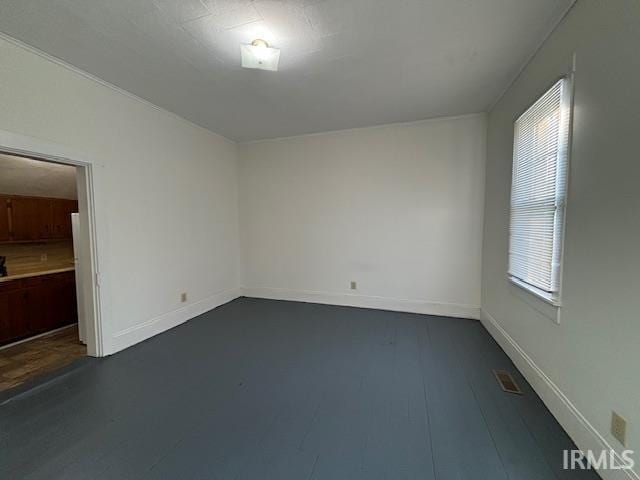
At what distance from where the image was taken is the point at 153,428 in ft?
5.76

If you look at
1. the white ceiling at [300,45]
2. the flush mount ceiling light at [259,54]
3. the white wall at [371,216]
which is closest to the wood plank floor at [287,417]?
the white wall at [371,216]

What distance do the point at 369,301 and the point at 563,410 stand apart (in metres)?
2.52

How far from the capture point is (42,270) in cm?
365

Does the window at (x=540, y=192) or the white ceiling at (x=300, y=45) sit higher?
the white ceiling at (x=300, y=45)

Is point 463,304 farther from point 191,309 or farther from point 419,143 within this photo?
point 191,309

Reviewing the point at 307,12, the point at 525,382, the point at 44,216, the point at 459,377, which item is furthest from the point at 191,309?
the point at 525,382

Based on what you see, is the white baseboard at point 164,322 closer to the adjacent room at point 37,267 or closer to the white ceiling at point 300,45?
the adjacent room at point 37,267

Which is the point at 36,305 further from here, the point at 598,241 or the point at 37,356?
the point at 598,241

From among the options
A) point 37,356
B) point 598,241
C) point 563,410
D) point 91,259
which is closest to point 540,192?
point 598,241

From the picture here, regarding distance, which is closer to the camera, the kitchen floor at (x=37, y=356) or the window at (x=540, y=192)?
the window at (x=540, y=192)

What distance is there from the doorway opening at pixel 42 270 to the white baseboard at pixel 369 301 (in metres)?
2.42

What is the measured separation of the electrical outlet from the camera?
1274 mm

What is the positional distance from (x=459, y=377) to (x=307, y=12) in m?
3.06

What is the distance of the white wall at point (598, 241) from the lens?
4.15 feet
